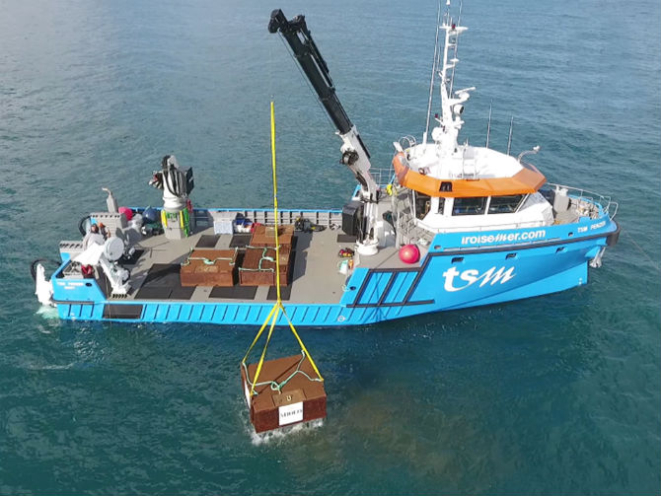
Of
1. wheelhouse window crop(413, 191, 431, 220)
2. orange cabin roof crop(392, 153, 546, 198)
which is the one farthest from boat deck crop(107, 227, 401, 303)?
orange cabin roof crop(392, 153, 546, 198)

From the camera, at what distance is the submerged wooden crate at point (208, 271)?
17.3 meters

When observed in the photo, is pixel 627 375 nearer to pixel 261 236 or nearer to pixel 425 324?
pixel 425 324

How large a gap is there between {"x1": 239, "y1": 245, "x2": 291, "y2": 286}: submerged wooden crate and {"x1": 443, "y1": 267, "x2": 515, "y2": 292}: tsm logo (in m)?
5.45

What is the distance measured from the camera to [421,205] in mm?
17625

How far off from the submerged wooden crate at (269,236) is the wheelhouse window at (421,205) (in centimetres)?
480

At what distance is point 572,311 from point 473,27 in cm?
5803

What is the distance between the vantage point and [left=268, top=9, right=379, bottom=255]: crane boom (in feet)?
46.6

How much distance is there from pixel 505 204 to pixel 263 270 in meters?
8.67

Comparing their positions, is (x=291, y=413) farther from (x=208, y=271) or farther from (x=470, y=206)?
(x=470, y=206)

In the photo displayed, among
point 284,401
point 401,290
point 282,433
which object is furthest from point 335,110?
point 282,433

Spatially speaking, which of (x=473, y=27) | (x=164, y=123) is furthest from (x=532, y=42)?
(x=164, y=123)

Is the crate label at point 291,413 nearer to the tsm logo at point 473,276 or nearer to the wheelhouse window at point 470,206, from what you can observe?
the tsm logo at point 473,276

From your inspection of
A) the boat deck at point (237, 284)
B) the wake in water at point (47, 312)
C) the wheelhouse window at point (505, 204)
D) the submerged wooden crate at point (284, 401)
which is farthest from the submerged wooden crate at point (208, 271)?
the wheelhouse window at point (505, 204)

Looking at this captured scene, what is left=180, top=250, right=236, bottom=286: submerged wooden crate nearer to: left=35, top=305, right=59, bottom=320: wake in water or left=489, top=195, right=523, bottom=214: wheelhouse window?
left=35, top=305, right=59, bottom=320: wake in water
